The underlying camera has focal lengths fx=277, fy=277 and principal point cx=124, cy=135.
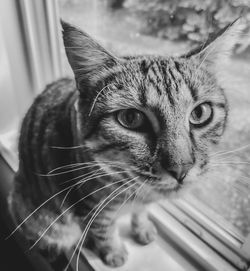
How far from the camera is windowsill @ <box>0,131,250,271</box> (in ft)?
2.42

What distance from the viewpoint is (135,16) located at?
2.68ft

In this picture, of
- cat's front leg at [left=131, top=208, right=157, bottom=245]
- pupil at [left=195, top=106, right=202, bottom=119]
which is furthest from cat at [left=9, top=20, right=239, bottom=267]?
cat's front leg at [left=131, top=208, right=157, bottom=245]

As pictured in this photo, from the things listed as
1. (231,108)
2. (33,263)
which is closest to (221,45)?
(231,108)

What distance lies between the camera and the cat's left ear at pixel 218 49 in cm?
55

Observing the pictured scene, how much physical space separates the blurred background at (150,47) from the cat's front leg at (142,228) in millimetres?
150

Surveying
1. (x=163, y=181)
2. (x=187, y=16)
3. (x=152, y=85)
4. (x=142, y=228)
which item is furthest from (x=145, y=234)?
(x=187, y=16)

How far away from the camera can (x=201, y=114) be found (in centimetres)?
60

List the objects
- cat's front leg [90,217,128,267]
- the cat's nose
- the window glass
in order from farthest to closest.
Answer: cat's front leg [90,217,128,267], the window glass, the cat's nose

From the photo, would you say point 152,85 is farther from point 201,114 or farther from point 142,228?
point 142,228

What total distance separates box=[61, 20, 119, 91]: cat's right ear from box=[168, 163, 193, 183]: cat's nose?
24cm

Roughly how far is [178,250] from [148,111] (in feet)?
1.51

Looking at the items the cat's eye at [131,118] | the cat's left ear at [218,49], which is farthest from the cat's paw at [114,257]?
the cat's left ear at [218,49]

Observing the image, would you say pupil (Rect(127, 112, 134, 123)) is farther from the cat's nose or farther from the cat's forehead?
the cat's nose

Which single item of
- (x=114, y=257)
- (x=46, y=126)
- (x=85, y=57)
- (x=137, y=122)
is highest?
(x=85, y=57)
